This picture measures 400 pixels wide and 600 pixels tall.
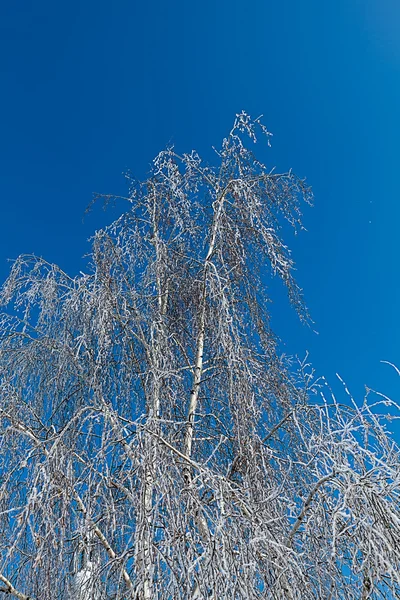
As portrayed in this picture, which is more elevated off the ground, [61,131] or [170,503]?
[61,131]

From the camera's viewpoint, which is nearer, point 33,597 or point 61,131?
point 33,597

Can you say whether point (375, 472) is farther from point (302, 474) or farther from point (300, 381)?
point (300, 381)

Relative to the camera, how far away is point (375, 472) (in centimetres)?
191

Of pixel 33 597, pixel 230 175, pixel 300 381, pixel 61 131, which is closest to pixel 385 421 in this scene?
pixel 300 381

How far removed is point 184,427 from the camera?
285 cm

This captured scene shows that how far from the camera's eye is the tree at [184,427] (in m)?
1.81

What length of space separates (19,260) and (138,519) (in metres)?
2.11

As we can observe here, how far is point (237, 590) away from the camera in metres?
1.70

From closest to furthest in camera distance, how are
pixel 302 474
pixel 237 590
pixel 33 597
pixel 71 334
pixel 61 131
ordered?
pixel 237 590 < pixel 33 597 < pixel 302 474 < pixel 71 334 < pixel 61 131

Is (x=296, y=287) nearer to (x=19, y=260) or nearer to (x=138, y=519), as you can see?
(x=19, y=260)

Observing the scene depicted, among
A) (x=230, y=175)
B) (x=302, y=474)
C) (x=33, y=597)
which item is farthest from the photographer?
(x=230, y=175)

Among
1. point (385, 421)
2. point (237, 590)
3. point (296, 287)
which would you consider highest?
point (296, 287)

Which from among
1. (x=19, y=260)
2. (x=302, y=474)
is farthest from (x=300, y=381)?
(x=19, y=260)

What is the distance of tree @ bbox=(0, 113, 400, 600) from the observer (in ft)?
5.95
